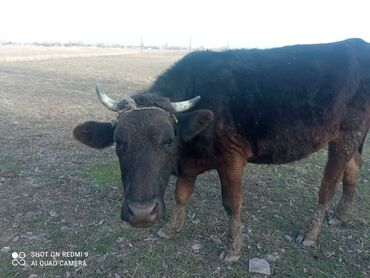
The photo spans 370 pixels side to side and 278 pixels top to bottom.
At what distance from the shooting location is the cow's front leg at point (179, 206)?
564 centimetres

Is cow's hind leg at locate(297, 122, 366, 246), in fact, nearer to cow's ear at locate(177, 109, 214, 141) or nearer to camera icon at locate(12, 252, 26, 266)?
cow's ear at locate(177, 109, 214, 141)

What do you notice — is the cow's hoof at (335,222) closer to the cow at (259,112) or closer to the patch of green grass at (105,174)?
the cow at (259,112)

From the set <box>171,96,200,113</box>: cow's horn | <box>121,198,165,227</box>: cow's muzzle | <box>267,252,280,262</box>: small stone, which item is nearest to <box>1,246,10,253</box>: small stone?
<box>121,198,165,227</box>: cow's muzzle

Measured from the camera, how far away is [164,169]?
4.24 meters

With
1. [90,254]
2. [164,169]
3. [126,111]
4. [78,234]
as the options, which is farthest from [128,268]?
[126,111]

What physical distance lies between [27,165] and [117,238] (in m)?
3.62

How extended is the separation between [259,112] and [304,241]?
2125 mm

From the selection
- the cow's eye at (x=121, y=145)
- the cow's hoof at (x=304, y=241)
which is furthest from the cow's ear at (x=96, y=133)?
the cow's hoof at (x=304, y=241)

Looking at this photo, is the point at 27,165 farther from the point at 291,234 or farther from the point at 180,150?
the point at 291,234

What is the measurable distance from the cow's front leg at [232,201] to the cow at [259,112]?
0.01 m

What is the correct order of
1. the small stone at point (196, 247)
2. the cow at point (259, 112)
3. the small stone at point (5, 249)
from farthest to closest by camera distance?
the small stone at point (196, 247), the small stone at point (5, 249), the cow at point (259, 112)

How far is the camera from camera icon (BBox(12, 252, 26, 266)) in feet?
16.0

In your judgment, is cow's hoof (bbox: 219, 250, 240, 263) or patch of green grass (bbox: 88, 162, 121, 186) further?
patch of green grass (bbox: 88, 162, 121, 186)

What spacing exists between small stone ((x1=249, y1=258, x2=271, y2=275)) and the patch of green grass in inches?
132
